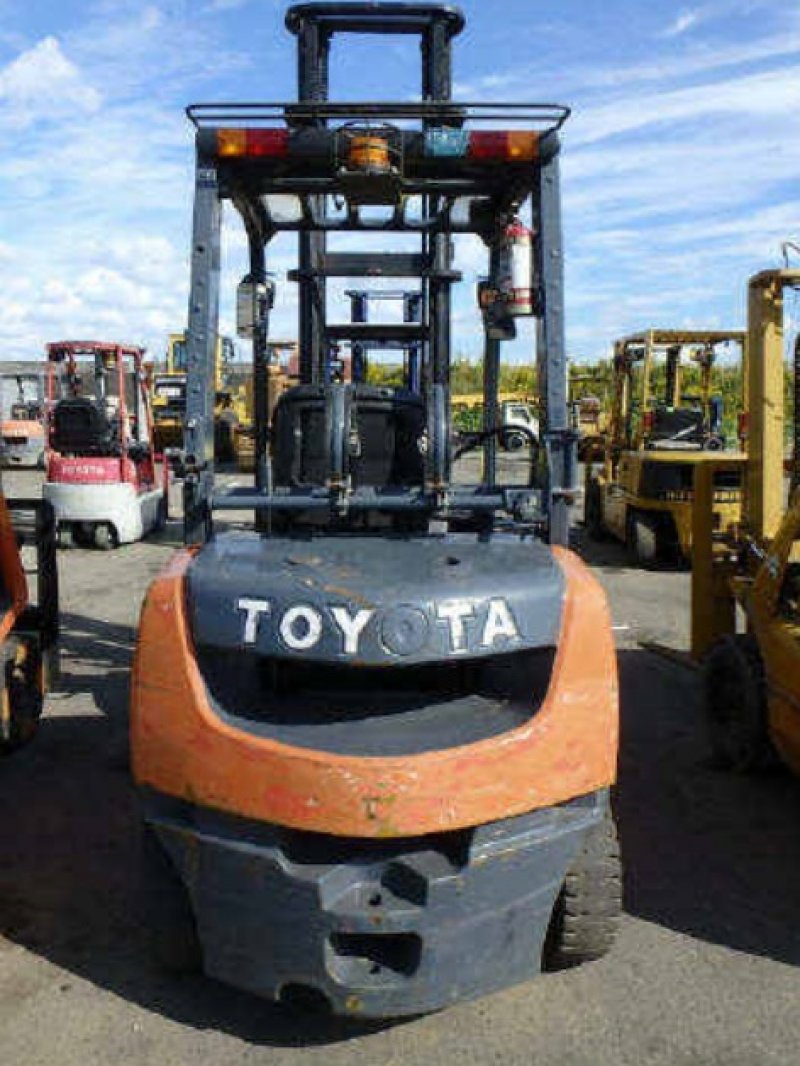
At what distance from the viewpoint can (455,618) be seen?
3.04m

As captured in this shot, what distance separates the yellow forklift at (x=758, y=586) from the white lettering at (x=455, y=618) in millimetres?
2040

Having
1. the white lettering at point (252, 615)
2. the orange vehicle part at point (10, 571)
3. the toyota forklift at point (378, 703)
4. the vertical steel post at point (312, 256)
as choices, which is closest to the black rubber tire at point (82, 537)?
the vertical steel post at point (312, 256)

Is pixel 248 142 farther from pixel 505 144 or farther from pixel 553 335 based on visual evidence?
pixel 553 335

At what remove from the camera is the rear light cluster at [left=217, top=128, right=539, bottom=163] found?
13.2 ft

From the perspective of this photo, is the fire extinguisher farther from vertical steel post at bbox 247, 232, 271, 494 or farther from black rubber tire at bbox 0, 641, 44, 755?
black rubber tire at bbox 0, 641, 44, 755

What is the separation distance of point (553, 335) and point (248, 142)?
133cm

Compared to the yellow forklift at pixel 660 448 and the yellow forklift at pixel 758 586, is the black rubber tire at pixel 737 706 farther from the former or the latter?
the yellow forklift at pixel 660 448

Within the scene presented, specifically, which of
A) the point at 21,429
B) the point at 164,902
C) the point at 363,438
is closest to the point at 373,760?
the point at 164,902

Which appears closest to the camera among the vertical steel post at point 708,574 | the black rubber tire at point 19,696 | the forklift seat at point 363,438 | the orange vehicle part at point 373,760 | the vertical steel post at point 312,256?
A: the orange vehicle part at point 373,760

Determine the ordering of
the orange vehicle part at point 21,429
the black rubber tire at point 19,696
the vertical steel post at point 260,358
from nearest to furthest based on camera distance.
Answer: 1. the black rubber tire at point 19,696
2. the vertical steel post at point 260,358
3. the orange vehicle part at point 21,429

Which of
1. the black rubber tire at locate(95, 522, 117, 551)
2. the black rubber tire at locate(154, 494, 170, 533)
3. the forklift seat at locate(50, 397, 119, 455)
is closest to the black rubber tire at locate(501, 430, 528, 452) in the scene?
the black rubber tire at locate(95, 522, 117, 551)

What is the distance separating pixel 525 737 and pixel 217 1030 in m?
1.25

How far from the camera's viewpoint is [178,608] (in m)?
3.22

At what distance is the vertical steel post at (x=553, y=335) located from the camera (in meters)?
4.04
